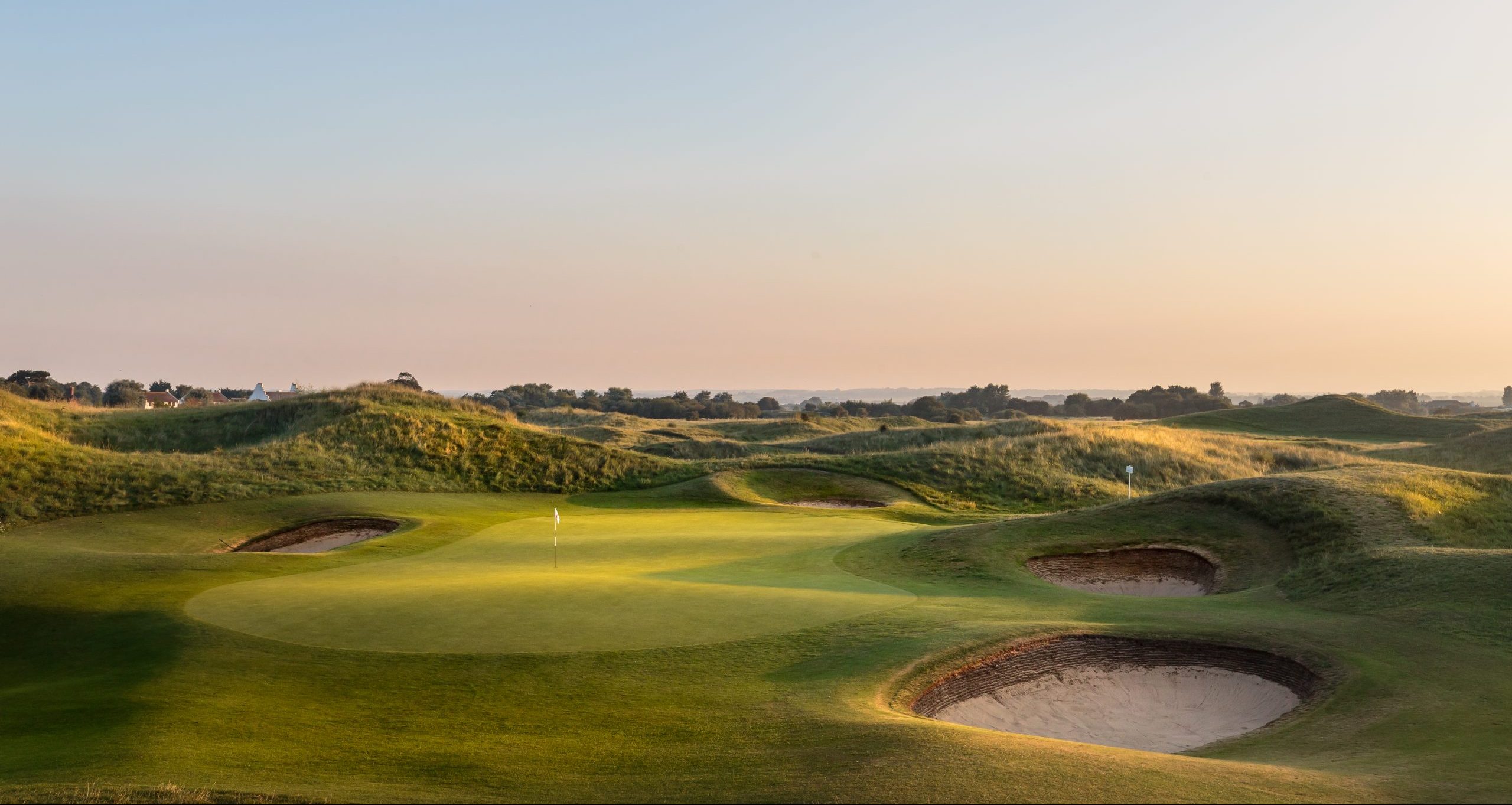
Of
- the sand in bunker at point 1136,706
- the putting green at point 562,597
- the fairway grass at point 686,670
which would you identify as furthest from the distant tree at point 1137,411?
the sand in bunker at point 1136,706

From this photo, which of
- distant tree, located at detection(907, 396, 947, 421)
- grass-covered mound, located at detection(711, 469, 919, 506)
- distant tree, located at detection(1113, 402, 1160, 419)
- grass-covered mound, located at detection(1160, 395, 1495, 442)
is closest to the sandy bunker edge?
grass-covered mound, located at detection(711, 469, 919, 506)

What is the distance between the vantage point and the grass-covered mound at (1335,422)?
72.6 meters

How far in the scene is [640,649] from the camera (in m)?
13.0

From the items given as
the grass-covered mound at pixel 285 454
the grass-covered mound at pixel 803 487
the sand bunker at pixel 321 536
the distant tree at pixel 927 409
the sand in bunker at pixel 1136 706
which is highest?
the distant tree at pixel 927 409

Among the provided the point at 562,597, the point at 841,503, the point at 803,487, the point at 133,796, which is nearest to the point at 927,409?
the point at 803,487

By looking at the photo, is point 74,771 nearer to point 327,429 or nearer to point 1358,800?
point 1358,800

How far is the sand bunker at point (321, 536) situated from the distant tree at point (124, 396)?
9913cm

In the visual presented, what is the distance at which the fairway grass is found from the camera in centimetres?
871

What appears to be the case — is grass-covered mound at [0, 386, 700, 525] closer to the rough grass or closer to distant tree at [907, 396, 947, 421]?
the rough grass

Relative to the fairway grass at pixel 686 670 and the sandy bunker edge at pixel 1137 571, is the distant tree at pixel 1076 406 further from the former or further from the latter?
the fairway grass at pixel 686 670

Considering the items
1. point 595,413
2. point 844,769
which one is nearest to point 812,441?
point 595,413

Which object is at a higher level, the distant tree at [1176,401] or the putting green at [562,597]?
the distant tree at [1176,401]

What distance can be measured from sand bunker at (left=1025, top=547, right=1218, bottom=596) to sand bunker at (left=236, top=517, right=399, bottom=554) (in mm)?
17353

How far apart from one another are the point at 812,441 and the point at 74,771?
57178mm
